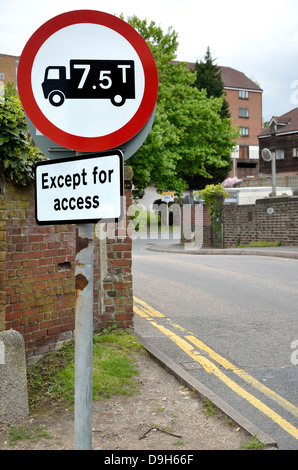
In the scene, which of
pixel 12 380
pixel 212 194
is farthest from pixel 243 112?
pixel 12 380

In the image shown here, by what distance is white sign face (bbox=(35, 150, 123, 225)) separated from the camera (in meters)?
2.32

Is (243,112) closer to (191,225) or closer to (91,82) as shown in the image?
(191,225)

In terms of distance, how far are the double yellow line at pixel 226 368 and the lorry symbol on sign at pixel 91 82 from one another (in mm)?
3087

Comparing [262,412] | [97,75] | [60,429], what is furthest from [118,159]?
[262,412]

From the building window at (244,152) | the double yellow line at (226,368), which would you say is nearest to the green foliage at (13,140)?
the double yellow line at (226,368)

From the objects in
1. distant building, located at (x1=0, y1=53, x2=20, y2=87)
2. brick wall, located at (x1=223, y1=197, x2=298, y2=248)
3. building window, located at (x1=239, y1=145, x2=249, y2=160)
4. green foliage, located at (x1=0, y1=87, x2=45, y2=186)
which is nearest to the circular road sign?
green foliage, located at (x1=0, y1=87, x2=45, y2=186)

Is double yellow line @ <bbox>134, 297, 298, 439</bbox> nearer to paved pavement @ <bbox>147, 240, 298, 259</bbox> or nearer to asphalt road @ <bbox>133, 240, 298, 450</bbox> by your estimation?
asphalt road @ <bbox>133, 240, 298, 450</bbox>

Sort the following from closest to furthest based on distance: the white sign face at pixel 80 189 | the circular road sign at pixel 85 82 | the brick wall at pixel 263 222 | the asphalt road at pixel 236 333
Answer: the white sign face at pixel 80 189 → the circular road sign at pixel 85 82 → the asphalt road at pixel 236 333 → the brick wall at pixel 263 222

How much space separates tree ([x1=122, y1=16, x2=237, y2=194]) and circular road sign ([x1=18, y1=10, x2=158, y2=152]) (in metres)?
30.4

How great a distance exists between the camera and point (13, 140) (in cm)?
488

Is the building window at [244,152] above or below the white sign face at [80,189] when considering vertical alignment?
above

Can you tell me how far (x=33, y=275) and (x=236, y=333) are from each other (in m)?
3.30

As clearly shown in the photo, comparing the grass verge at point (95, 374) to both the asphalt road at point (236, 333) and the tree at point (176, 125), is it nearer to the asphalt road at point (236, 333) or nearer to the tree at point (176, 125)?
the asphalt road at point (236, 333)

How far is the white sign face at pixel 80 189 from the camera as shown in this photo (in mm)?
2318
